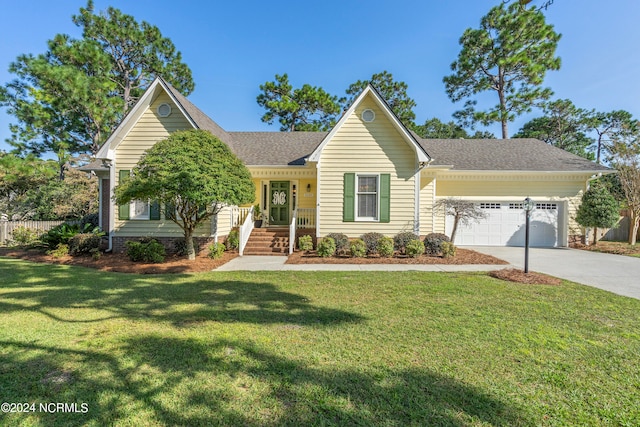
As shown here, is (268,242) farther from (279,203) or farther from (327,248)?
(327,248)

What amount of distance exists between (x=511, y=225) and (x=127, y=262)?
53.5ft

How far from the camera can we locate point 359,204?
11.1 meters

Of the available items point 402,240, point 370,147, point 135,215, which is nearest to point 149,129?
point 135,215

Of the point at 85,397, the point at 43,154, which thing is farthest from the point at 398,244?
the point at 43,154

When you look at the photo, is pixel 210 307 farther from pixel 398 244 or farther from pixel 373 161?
pixel 373 161

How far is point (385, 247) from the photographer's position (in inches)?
387

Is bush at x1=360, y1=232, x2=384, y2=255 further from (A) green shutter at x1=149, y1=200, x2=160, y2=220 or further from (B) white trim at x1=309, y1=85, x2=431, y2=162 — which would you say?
(A) green shutter at x1=149, y1=200, x2=160, y2=220

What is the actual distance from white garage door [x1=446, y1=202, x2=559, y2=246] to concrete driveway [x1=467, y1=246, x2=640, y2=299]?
1.53 m

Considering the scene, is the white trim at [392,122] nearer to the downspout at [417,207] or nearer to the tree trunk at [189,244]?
the downspout at [417,207]

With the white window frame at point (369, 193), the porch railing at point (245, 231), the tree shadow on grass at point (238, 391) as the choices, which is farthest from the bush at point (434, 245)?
the tree shadow on grass at point (238, 391)

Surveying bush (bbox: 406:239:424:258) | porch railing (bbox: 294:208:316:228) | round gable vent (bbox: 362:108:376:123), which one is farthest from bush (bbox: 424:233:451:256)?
round gable vent (bbox: 362:108:376:123)

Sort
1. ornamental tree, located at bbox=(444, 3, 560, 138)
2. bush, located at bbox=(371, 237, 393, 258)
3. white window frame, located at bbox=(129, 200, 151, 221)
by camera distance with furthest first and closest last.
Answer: ornamental tree, located at bbox=(444, 3, 560, 138) < white window frame, located at bbox=(129, 200, 151, 221) < bush, located at bbox=(371, 237, 393, 258)

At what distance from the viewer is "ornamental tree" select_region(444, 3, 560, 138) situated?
21.8 m

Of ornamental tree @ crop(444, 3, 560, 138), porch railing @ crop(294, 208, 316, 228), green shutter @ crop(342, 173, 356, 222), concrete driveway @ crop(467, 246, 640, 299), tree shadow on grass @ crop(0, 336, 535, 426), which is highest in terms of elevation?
ornamental tree @ crop(444, 3, 560, 138)
